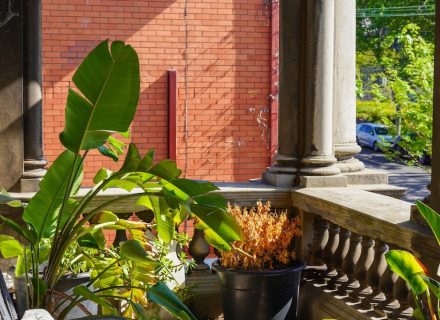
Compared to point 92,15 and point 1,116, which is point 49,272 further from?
point 92,15

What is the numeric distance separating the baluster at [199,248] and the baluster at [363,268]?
3.51 ft

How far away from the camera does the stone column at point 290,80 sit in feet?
18.4

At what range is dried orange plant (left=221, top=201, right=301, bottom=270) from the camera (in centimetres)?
490

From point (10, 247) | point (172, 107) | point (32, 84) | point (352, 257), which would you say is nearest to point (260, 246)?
point (352, 257)

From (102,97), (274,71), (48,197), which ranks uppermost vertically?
(274,71)

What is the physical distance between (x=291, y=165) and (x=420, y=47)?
30.6 ft

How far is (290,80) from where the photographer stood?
221 inches

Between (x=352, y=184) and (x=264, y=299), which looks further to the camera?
(x=352, y=184)

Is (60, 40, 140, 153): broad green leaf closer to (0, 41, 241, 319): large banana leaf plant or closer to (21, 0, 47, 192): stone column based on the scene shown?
(0, 41, 241, 319): large banana leaf plant

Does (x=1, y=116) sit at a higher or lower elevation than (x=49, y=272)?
higher

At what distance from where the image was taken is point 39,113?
5.64 meters

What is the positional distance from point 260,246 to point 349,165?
1.33 metres

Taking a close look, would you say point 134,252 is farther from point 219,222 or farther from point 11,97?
point 11,97

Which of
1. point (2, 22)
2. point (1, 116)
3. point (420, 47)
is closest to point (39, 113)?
point (1, 116)
